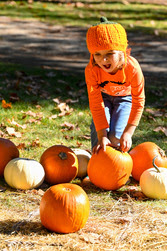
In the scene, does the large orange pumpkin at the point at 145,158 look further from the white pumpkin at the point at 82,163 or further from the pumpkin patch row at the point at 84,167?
the white pumpkin at the point at 82,163

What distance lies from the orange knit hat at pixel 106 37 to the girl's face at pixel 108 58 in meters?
0.04

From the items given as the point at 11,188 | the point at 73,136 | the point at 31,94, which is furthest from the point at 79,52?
the point at 11,188

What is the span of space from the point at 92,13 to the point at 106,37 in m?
11.3

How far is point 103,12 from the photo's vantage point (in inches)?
573

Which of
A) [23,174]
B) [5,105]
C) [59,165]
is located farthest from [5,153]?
[5,105]

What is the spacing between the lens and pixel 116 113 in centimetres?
434

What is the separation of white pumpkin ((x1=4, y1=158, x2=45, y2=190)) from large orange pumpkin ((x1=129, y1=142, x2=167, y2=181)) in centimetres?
97

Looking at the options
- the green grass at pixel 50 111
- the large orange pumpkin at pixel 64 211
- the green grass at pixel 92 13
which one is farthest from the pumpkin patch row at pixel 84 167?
the green grass at pixel 92 13

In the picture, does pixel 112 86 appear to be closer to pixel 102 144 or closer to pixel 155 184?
pixel 102 144

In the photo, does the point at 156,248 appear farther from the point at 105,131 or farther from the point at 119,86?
the point at 119,86

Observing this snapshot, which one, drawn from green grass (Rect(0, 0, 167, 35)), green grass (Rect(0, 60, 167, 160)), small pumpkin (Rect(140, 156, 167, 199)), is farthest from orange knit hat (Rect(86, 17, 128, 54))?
green grass (Rect(0, 0, 167, 35))

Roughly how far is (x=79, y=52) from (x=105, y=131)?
236 inches

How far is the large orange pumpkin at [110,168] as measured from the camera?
3.75 m

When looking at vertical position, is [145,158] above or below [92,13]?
below
